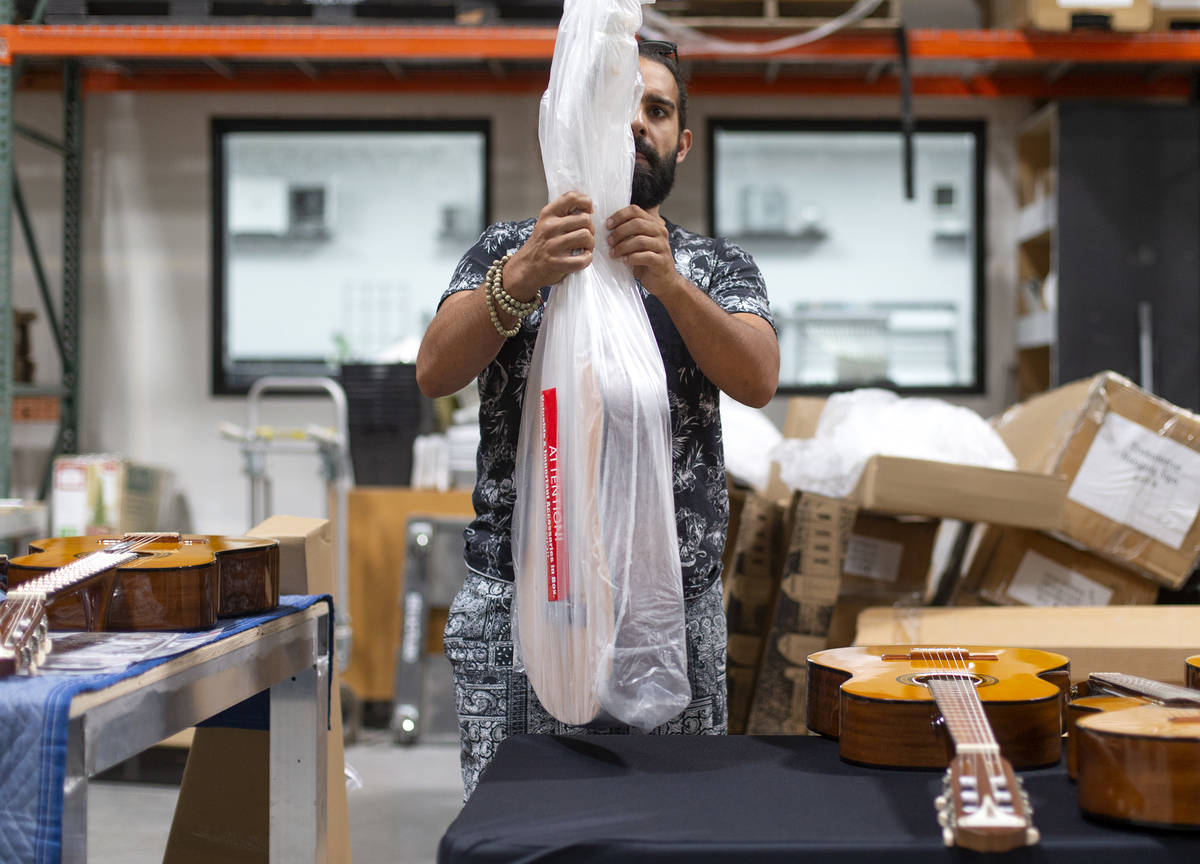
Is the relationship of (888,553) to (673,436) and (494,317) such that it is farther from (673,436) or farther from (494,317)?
(494,317)

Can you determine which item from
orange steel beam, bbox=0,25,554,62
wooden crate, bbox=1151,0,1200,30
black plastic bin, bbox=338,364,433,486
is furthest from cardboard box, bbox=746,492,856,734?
wooden crate, bbox=1151,0,1200,30

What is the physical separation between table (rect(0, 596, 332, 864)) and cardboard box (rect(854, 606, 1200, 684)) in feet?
3.65

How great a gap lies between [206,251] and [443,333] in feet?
12.6

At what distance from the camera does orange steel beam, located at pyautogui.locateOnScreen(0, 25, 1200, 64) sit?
3898 millimetres

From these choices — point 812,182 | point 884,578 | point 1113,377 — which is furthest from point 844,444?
point 812,182

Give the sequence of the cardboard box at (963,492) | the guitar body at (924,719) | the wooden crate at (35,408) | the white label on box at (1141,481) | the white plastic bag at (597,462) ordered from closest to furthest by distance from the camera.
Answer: the guitar body at (924,719), the white plastic bag at (597,462), the cardboard box at (963,492), the white label on box at (1141,481), the wooden crate at (35,408)

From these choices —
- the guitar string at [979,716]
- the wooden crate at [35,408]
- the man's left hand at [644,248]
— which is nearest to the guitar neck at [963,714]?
the guitar string at [979,716]

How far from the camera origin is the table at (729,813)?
2.62 ft

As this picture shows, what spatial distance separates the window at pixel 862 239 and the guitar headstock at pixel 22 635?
149 inches

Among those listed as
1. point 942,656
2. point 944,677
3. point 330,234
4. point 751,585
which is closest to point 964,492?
point 751,585

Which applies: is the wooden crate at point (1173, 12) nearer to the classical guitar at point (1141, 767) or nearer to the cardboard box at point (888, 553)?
the cardboard box at point (888, 553)

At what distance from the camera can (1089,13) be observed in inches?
151

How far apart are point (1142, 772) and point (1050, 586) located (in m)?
1.83

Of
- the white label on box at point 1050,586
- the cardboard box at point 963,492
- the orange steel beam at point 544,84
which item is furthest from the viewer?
the orange steel beam at point 544,84
